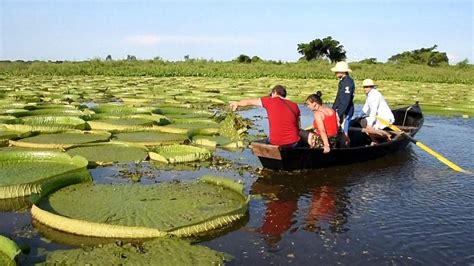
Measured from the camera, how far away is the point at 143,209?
13.8 feet

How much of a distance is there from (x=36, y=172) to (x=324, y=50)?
139 ft

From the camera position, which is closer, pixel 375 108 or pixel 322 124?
pixel 322 124

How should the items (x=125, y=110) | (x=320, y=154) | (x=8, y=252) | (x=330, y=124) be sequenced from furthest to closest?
(x=125, y=110) < (x=330, y=124) < (x=320, y=154) < (x=8, y=252)

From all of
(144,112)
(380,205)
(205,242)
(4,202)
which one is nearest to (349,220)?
(380,205)

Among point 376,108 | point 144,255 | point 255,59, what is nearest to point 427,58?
point 255,59

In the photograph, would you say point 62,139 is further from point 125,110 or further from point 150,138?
point 125,110

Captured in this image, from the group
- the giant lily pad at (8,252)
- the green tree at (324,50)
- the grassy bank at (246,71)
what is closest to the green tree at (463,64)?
the grassy bank at (246,71)

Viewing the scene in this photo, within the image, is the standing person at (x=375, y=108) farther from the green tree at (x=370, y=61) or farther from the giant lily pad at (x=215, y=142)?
the green tree at (x=370, y=61)

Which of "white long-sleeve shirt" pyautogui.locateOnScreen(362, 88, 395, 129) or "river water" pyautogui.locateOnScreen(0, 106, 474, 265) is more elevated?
"white long-sleeve shirt" pyautogui.locateOnScreen(362, 88, 395, 129)

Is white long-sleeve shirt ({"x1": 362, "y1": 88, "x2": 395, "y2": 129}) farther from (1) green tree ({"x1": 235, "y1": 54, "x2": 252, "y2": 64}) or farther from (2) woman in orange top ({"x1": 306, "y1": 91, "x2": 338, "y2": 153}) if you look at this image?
(1) green tree ({"x1": 235, "y1": 54, "x2": 252, "y2": 64})

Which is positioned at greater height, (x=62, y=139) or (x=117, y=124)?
(x=117, y=124)

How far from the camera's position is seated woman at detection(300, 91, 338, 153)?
6.07 m

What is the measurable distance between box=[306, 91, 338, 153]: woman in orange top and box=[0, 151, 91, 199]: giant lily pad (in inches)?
117

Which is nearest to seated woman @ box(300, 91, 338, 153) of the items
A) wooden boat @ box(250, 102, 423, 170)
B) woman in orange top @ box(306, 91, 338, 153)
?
woman in orange top @ box(306, 91, 338, 153)
